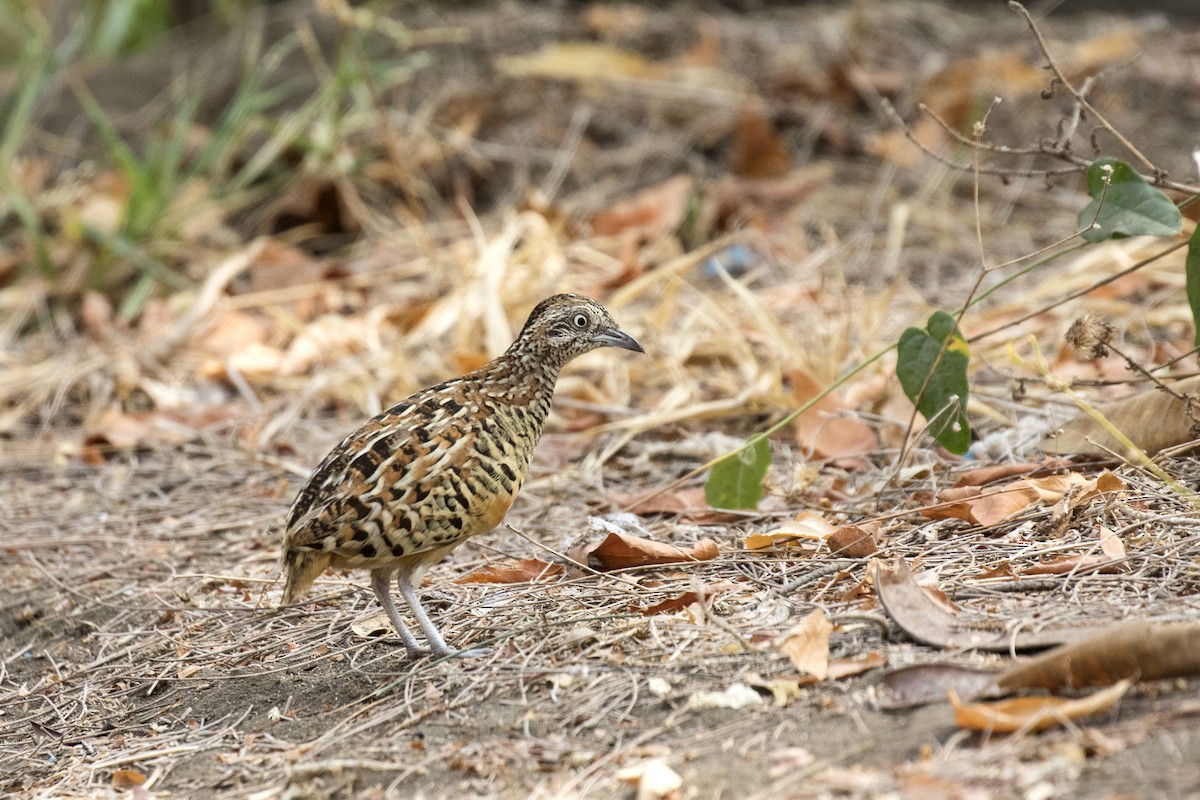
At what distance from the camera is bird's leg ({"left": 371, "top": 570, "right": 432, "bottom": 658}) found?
4070 millimetres

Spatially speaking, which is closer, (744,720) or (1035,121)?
(744,720)

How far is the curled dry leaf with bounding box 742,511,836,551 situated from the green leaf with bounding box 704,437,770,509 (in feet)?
0.74

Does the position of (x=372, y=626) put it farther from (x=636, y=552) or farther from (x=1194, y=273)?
(x=1194, y=273)

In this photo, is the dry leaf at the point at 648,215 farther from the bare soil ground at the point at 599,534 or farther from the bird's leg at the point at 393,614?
the bird's leg at the point at 393,614

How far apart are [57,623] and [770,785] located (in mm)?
3117

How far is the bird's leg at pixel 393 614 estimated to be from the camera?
13.4 ft

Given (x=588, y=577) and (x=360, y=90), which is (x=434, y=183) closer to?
(x=360, y=90)

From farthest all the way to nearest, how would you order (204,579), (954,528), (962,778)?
(204,579), (954,528), (962,778)

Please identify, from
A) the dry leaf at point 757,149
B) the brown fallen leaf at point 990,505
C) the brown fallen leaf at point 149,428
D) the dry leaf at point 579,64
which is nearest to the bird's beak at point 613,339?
the brown fallen leaf at point 990,505

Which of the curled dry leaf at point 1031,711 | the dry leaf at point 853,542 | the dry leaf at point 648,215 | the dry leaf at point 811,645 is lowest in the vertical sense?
the dry leaf at point 648,215

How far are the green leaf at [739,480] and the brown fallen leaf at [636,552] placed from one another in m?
0.31

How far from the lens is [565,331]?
462 cm

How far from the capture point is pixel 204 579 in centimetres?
505

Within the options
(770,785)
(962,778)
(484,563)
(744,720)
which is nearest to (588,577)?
(484,563)
